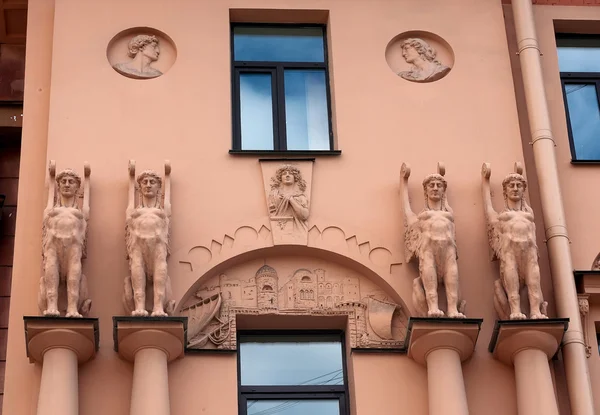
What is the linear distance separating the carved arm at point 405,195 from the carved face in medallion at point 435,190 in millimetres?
226

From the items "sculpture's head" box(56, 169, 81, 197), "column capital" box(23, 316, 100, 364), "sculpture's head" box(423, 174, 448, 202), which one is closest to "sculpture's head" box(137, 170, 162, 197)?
"sculpture's head" box(56, 169, 81, 197)

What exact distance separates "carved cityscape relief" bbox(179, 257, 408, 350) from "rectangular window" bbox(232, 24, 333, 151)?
1427mm

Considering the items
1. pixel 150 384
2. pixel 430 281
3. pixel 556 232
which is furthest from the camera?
pixel 556 232

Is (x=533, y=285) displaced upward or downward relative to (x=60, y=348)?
upward

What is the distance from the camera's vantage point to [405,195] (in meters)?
14.9

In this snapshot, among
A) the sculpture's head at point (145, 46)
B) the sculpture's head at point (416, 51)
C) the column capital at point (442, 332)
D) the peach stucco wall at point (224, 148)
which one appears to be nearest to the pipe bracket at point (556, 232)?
the peach stucco wall at point (224, 148)

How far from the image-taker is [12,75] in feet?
55.9

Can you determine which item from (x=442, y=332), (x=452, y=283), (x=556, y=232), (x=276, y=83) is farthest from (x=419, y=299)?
(x=276, y=83)

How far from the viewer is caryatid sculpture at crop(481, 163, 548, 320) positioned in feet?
46.9

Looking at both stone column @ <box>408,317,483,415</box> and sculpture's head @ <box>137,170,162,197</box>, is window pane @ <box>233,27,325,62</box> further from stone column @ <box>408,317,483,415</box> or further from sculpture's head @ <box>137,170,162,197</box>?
stone column @ <box>408,317,483,415</box>

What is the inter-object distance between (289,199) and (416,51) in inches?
91.9

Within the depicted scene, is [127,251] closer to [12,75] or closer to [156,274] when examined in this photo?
[156,274]

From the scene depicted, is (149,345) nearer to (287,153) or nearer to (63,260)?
(63,260)

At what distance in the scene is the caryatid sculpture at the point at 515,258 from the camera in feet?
46.9
